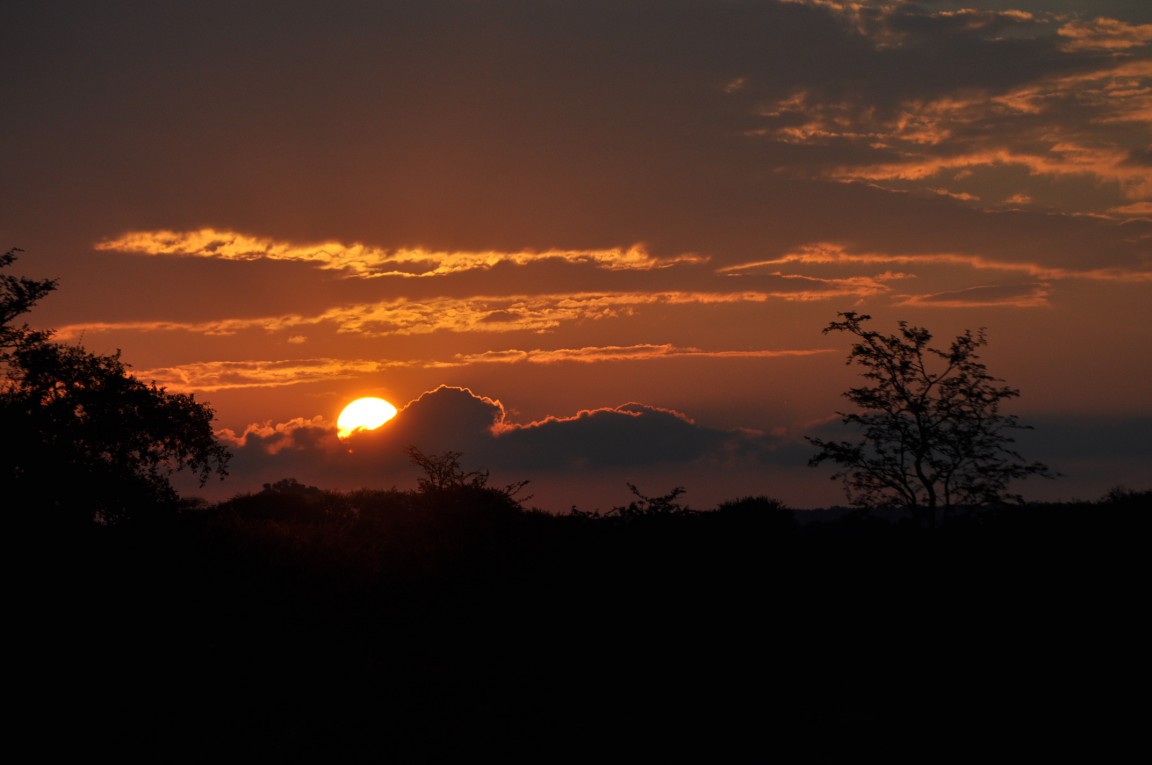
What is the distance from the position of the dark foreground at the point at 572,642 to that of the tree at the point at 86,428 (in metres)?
14.8

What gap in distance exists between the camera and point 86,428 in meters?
39.5

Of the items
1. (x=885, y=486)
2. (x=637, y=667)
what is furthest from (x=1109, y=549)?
(x=885, y=486)

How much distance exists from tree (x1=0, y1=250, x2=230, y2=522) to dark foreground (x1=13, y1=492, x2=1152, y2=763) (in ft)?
48.5

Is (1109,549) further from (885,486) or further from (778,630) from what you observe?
(885,486)

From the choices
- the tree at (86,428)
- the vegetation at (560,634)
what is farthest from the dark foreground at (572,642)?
the tree at (86,428)

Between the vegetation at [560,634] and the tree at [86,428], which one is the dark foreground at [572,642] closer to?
the vegetation at [560,634]

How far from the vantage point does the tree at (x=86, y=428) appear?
3550cm

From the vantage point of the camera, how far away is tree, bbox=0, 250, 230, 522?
3550 cm

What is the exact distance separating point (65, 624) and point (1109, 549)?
22.2 m

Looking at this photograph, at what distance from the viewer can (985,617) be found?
19.5 meters

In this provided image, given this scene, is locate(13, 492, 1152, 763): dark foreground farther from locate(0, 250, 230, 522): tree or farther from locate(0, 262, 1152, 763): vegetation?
locate(0, 250, 230, 522): tree

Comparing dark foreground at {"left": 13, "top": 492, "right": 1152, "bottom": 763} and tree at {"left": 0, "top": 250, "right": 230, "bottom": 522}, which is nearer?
dark foreground at {"left": 13, "top": 492, "right": 1152, "bottom": 763}

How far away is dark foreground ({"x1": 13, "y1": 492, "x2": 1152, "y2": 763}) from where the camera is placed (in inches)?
607

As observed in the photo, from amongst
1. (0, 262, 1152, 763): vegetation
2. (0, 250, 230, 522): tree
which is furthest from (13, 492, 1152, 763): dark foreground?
(0, 250, 230, 522): tree
